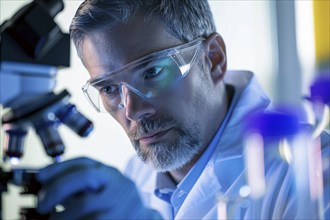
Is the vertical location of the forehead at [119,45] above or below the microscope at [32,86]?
below

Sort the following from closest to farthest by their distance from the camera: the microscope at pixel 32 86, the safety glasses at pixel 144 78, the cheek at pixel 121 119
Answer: the microscope at pixel 32 86 < the safety glasses at pixel 144 78 < the cheek at pixel 121 119

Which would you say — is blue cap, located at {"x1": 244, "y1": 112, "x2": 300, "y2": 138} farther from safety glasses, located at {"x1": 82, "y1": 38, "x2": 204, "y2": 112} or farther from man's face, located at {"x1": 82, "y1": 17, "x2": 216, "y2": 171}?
safety glasses, located at {"x1": 82, "y1": 38, "x2": 204, "y2": 112}

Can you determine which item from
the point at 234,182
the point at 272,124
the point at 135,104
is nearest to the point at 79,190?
the point at 135,104

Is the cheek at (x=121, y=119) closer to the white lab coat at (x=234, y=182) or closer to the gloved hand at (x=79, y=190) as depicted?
the white lab coat at (x=234, y=182)

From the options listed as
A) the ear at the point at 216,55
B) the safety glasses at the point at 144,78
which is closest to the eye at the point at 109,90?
the safety glasses at the point at 144,78

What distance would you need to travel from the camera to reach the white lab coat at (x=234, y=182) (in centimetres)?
102

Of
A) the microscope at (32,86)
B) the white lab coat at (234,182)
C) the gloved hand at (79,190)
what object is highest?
the microscope at (32,86)

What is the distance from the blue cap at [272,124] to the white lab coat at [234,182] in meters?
0.02

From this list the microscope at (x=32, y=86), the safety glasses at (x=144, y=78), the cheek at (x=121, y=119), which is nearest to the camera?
the microscope at (x=32, y=86)

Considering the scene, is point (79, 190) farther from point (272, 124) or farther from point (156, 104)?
point (272, 124)

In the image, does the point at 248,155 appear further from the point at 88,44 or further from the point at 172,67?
the point at 88,44

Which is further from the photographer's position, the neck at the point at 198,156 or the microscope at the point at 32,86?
the neck at the point at 198,156

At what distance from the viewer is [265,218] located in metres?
1.02

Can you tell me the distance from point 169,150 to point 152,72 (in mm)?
190
